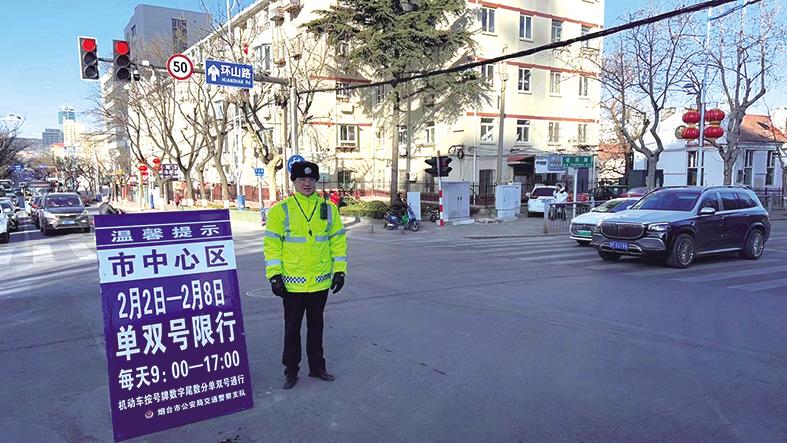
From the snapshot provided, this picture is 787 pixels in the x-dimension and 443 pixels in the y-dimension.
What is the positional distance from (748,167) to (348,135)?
33.9 m

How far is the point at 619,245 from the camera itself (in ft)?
38.0

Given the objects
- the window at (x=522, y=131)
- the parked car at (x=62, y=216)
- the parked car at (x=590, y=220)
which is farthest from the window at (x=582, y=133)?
the parked car at (x=62, y=216)

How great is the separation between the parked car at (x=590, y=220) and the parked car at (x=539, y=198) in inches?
421

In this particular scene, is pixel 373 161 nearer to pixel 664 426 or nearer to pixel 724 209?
pixel 724 209

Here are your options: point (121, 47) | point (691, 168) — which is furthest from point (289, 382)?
point (691, 168)

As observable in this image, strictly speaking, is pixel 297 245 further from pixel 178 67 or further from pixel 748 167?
pixel 748 167

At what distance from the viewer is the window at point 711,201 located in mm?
11908

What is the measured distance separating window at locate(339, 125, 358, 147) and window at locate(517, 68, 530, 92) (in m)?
12.5

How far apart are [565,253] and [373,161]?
26992mm

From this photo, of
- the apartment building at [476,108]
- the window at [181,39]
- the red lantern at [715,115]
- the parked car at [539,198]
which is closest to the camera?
the red lantern at [715,115]

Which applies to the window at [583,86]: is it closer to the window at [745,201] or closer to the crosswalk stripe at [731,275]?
the window at [745,201]

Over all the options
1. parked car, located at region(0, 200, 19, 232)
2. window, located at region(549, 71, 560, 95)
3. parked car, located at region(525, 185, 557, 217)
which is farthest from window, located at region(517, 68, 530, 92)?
parked car, located at region(0, 200, 19, 232)

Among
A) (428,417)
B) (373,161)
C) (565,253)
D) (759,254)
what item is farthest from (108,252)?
(373,161)

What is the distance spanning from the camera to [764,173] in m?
45.8
